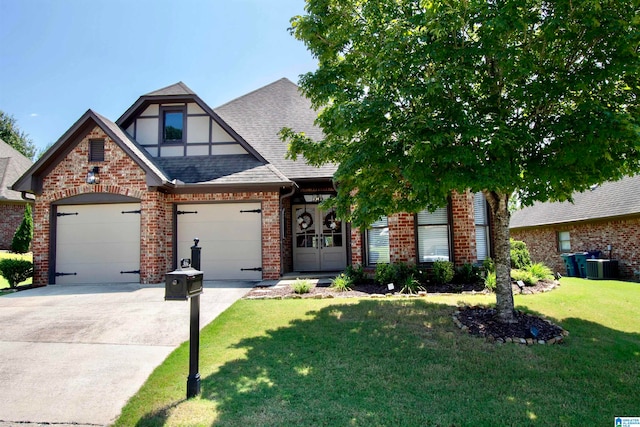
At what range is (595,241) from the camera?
16688 mm

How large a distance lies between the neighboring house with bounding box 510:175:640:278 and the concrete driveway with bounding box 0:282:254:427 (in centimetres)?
1586

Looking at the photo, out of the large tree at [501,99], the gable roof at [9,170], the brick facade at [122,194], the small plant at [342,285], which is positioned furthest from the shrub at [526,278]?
the gable roof at [9,170]

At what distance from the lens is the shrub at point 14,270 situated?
9.57 meters

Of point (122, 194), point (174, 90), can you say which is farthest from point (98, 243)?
point (174, 90)

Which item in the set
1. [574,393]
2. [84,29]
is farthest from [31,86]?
[574,393]

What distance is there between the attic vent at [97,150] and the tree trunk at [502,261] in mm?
9817

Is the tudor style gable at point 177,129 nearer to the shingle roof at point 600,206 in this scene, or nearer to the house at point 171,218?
the house at point 171,218

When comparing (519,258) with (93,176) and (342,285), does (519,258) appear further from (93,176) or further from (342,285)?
(93,176)

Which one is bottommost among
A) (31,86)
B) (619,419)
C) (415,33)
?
(619,419)

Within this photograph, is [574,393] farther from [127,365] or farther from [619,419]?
[127,365]

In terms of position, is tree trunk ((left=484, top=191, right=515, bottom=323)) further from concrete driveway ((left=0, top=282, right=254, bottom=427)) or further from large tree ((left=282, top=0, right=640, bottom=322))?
concrete driveway ((left=0, top=282, right=254, bottom=427))

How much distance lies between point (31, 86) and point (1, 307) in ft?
87.2

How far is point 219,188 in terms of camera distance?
→ 33.2 feet

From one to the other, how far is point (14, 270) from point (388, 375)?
35.4ft
